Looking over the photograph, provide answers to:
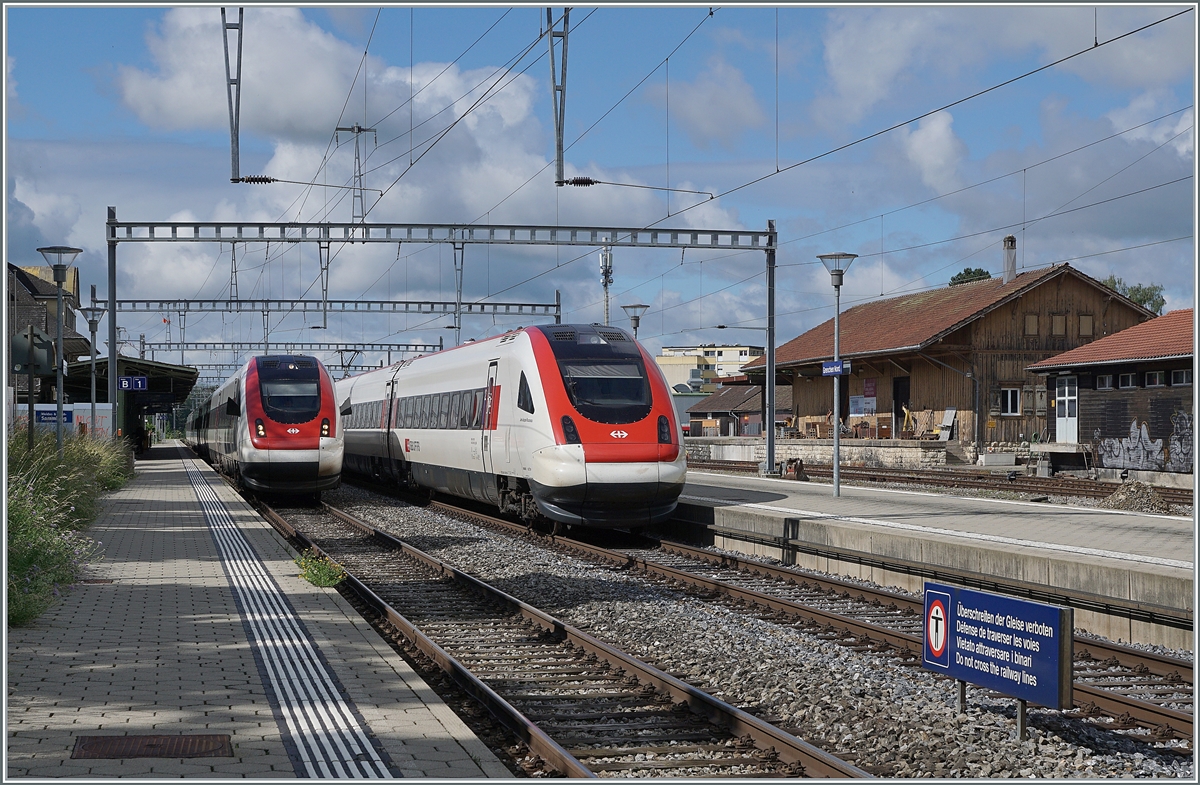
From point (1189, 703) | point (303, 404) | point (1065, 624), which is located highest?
point (303, 404)

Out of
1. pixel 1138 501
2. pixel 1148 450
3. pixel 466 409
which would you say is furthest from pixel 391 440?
pixel 1148 450

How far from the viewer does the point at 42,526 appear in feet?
37.5

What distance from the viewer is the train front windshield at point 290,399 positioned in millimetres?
23609

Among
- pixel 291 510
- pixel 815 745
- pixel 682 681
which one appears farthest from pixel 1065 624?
pixel 291 510

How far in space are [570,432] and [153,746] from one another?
10325 mm

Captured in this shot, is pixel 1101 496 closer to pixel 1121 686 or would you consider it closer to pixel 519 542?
pixel 519 542

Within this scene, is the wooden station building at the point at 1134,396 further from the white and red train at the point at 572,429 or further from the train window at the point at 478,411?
the train window at the point at 478,411

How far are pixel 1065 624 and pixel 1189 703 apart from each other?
231 cm

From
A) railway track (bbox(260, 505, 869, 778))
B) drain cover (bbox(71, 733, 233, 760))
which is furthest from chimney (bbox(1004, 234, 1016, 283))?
drain cover (bbox(71, 733, 233, 760))

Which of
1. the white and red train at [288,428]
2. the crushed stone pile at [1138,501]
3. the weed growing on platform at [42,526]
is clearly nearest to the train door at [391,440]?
the white and red train at [288,428]

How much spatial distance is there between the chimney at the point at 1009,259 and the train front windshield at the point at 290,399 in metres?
30.3

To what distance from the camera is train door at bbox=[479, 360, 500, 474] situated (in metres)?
18.9

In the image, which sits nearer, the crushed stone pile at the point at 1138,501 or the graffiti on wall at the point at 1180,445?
the crushed stone pile at the point at 1138,501

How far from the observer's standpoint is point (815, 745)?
22.2ft
